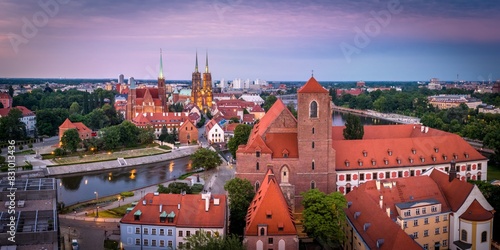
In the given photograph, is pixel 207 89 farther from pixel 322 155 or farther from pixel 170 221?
pixel 170 221

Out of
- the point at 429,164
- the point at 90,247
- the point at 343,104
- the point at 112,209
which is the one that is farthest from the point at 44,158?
the point at 343,104

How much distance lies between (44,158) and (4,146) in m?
10.7

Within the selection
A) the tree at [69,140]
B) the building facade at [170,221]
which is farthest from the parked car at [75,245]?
the tree at [69,140]

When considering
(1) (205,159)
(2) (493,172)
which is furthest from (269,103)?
(2) (493,172)

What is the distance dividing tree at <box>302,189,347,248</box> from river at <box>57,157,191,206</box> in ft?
78.3

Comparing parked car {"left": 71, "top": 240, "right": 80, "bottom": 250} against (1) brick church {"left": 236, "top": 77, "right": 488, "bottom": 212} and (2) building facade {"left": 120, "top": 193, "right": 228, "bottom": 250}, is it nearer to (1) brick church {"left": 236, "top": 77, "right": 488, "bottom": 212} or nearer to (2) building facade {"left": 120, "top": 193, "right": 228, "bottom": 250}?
(2) building facade {"left": 120, "top": 193, "right": 228, "bottom": 250}

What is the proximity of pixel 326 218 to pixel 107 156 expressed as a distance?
40.9 metres

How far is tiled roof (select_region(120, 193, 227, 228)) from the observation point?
2894 centimetres

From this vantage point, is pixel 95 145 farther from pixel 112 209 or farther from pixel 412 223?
pixel 412 223

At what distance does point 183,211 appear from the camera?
2944 cm

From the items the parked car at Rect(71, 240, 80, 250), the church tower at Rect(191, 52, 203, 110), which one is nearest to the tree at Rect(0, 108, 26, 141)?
the parked car at Rect(71, 240, 80, 250)

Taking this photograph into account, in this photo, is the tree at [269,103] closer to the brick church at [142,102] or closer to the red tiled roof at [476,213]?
the brick church at [142,102]

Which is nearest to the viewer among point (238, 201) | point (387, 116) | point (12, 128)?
point (238, 201)

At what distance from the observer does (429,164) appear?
4212cm
